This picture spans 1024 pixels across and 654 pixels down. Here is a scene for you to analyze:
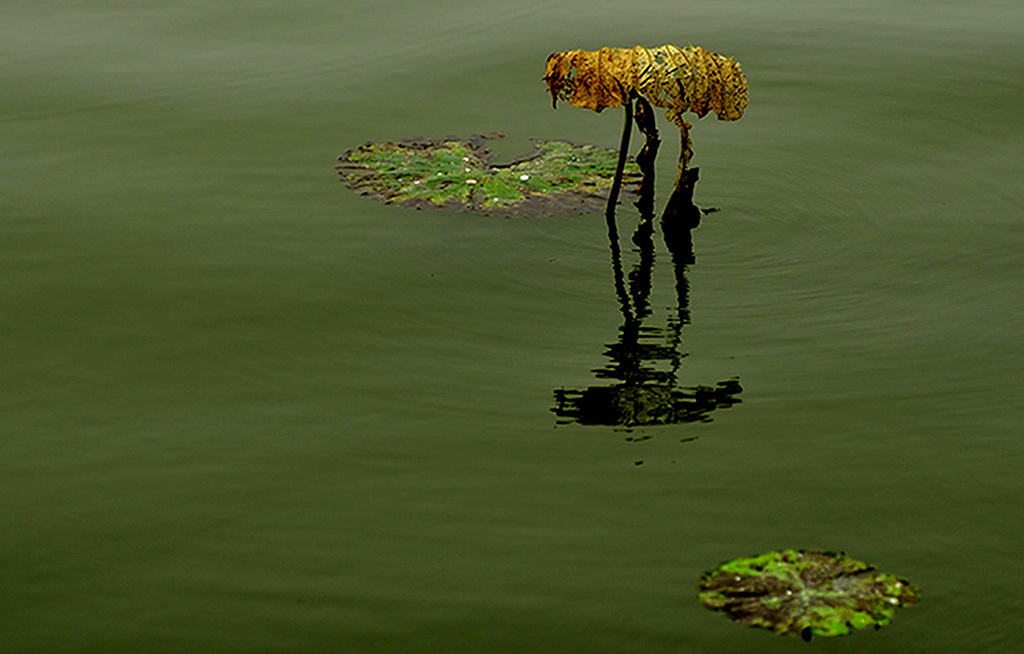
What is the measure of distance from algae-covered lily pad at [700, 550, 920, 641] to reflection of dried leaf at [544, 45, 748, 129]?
149cm

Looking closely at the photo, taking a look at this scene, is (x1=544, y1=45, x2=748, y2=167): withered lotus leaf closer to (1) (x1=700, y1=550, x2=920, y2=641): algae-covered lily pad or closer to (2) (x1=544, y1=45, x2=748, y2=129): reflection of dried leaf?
(2) (x1=544, y1=45, x2=748, y2=129): reflection of dried leaf

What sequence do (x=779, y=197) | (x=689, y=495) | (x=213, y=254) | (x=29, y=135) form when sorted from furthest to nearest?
(x=29, y=135) → (x=779, y=197) → (x=213, y=254) → (x=689, y=495)

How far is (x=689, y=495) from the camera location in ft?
8.27

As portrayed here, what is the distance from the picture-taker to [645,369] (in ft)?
9.83

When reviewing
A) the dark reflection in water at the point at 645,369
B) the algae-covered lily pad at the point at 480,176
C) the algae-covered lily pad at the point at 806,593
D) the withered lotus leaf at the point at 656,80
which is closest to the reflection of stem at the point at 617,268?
the dark reflection in water at the point at 645,369

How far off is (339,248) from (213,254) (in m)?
0.37

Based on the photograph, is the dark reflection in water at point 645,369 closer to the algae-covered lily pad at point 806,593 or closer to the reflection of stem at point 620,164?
the reflection of stem at point 620,164

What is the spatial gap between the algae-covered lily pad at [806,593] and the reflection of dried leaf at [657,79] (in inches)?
58.8

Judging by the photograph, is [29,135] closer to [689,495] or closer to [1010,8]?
[689,495]

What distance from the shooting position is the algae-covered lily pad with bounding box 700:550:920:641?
218 cm

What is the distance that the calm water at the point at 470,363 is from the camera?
226 cm

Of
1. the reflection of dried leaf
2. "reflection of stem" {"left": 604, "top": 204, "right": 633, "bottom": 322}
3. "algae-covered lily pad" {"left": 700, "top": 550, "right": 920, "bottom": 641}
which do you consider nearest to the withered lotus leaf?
the reflection of dried leaf

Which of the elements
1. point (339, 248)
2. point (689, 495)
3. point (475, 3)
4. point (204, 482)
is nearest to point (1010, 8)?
point (475, 3)

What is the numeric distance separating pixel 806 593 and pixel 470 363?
1.10 m
